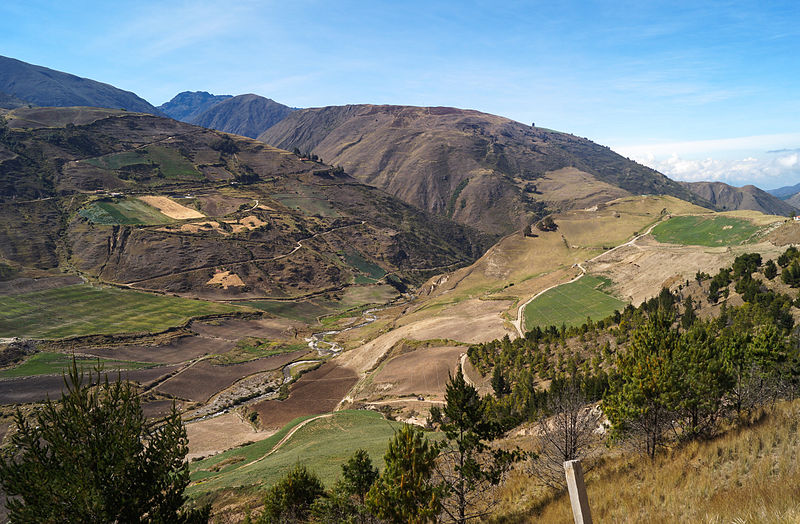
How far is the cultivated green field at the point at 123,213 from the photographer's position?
13838 centimetres

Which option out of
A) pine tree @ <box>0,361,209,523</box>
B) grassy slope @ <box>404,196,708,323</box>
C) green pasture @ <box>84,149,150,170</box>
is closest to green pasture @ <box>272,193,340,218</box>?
green pasture @ <box>84,149,150,170</box>

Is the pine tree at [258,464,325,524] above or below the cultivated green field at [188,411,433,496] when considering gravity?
above

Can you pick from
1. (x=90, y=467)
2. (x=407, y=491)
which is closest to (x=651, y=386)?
(x=407, y=491)

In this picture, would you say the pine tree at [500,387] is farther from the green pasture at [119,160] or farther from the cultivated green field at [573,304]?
the green pasture at [119,160]

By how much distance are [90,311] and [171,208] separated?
67463mm

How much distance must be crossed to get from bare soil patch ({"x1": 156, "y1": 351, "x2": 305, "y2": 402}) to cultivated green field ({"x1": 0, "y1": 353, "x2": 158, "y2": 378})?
8.71 m

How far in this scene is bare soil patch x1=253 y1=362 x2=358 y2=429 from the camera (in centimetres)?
6019

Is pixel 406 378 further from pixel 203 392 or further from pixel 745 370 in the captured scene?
pixel 745 370

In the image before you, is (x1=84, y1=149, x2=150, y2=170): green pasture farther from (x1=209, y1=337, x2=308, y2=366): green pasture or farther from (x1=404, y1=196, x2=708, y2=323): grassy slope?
(x1=404, y1=196, x2=708, y2=323): grassy slope

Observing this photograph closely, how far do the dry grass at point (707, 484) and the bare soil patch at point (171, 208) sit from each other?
16381cm

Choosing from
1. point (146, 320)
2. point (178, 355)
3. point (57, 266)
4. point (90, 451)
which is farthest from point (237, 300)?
point (90, 451)

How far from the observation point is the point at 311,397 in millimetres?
66562

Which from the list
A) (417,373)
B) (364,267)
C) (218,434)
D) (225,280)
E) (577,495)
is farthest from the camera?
(364,267)

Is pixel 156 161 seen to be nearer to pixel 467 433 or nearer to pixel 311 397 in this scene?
pixel 311 397
